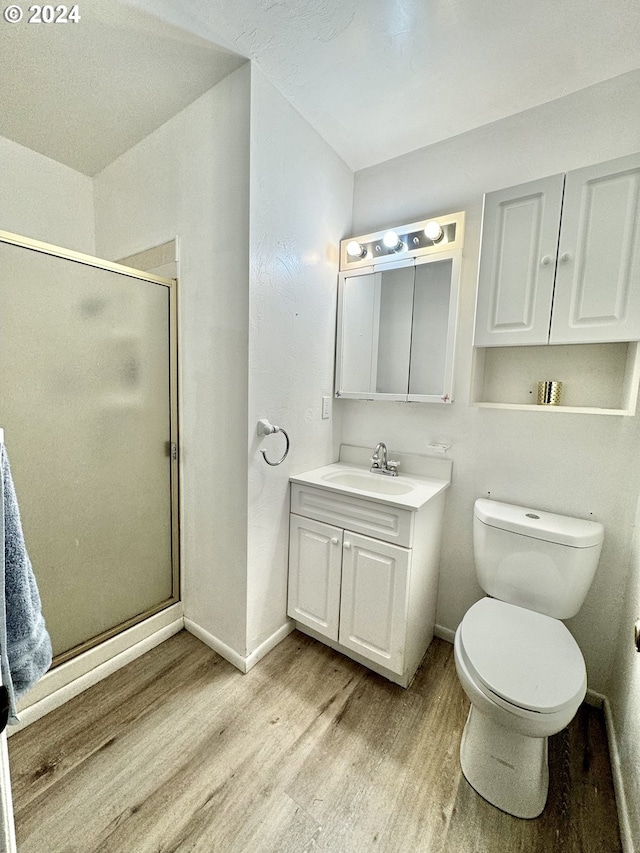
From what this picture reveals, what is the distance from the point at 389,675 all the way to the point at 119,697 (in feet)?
3.85

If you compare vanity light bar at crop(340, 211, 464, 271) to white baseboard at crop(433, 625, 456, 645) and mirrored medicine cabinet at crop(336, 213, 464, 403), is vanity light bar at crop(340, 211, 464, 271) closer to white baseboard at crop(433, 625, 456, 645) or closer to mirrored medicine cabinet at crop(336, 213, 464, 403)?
mirrored medicine cabinet at crop(336, 213, 464, 403)

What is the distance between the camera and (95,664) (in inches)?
60.7

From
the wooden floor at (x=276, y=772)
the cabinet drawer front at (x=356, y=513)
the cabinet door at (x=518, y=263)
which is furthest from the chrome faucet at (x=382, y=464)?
the wooden floor at (x=276, y=772)

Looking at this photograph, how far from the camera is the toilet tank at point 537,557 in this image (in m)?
1.33

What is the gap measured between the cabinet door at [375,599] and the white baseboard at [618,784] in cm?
74

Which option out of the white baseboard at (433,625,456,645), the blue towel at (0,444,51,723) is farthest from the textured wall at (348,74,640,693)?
the blue towel at (0,444,51,723)

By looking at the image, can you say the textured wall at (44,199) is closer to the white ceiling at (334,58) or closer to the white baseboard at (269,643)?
the white ceiling at (334,58)

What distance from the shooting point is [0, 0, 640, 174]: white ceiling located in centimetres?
115

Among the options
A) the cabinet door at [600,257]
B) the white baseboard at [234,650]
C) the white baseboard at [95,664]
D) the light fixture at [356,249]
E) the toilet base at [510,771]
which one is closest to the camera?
the toilet base at [510,771]

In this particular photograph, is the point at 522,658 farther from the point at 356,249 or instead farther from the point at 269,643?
the point at 356,249

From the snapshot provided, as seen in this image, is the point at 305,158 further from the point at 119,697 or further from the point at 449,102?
the point at 119,697

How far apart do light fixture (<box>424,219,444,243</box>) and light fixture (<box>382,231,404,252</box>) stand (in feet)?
0.46

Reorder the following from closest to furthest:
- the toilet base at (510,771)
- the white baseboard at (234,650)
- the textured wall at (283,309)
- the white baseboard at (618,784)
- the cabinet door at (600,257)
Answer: the white baseboard at (618,784) → the toilet base at (510,771) → the cabinet door at (600,257) → the textured wall at (283,309) → the white baseboard at (234,650)

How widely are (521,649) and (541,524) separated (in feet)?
1.54
